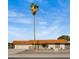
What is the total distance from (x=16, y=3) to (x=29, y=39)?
2.09 ft

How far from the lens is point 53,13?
2.83 metres

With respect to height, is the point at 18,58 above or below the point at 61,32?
below

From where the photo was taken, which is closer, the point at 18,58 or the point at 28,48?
the point at 28,48

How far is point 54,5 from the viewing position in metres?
2.67

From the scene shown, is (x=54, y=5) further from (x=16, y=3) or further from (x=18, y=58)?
(x=18, y=58)

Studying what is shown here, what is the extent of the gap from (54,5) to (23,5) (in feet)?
1.70

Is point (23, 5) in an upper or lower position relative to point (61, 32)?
upper

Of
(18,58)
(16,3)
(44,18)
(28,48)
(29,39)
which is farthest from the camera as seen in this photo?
(18,58)

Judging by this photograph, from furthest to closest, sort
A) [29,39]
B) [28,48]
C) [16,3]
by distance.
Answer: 1. [28,48]
2. [16,3]
3. [29,39]
